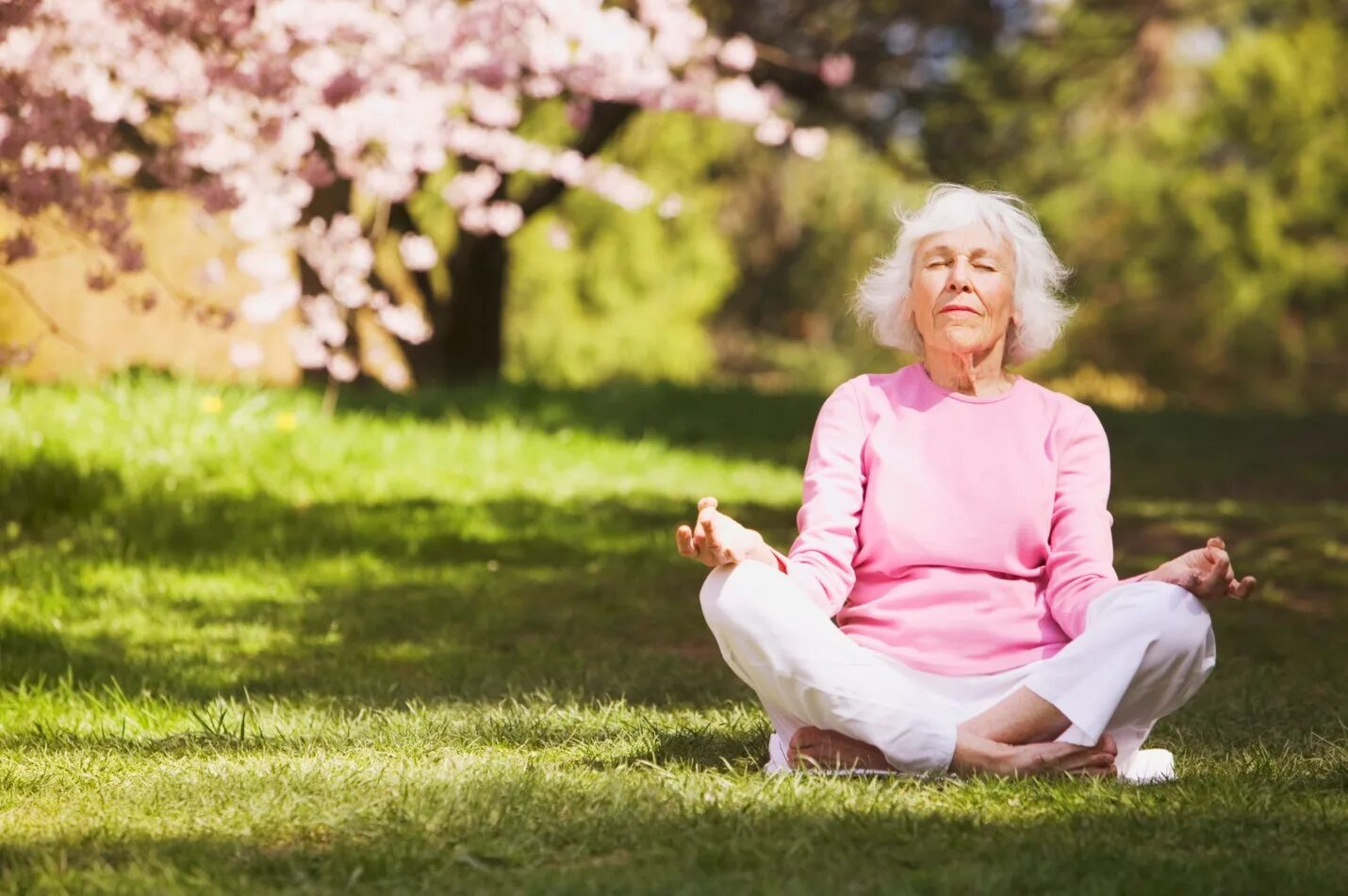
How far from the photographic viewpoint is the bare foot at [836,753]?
349 centimetres

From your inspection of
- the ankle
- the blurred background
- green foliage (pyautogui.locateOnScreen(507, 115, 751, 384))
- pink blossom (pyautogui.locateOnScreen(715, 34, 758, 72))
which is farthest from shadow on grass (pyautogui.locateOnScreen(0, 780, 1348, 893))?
green foliage (pyautogui.locateOnScreen(507, 115, 751, 384))

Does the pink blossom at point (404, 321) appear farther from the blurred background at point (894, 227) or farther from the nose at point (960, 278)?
the nose at point (960, 278)

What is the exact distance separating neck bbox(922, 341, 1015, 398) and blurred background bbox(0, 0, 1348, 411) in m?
3.60

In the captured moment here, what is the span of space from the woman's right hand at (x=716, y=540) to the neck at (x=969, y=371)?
0.72 metres

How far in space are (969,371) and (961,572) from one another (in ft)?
1.56

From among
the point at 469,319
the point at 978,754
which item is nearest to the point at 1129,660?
the point at 978,754

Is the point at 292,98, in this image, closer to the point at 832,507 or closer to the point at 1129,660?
the point at 832,507

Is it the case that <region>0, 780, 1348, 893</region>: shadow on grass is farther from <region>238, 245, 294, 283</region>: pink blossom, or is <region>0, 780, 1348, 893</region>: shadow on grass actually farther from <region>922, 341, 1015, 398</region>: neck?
<region>238, 245, 294, 283</region>: pink blossom

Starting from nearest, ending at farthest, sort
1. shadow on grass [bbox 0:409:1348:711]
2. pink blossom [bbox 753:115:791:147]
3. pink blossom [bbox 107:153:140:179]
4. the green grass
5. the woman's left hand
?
the green grass → the woman's left hand → shadow on grass [bbox 0:409:1348:711] → pink blossom [bbox 107:153:140:179] → pink blossom [bbox 753:115:791:147]

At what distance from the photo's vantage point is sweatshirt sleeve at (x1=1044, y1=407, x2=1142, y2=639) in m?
3.61

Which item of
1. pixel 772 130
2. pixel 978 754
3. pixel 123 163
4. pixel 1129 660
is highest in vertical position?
pixel 772 130

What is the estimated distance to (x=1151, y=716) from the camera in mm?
3508

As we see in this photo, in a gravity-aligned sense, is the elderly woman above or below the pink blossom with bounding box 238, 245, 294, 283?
below

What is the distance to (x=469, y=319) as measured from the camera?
1611cm
